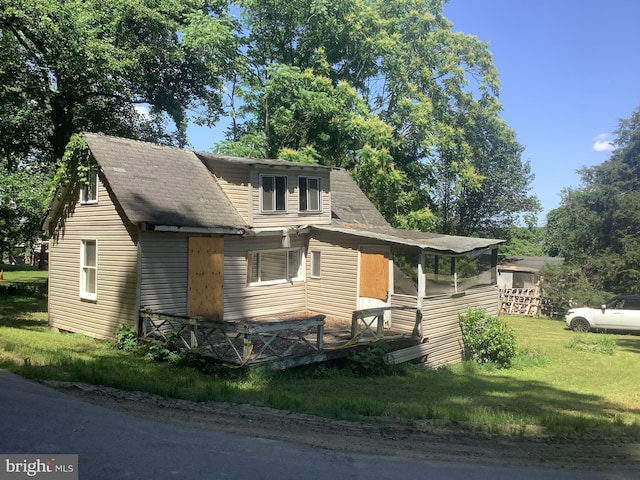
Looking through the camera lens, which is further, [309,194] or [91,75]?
[91,75]

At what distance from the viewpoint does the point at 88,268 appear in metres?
15.5

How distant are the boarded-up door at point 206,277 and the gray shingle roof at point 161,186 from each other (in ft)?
2.27

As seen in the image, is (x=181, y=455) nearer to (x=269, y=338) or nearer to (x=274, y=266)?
(x=269, y=338)

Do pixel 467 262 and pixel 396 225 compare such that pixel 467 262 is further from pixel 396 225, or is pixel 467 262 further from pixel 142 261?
pixel 396 225

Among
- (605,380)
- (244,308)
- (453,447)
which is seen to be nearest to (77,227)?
(244,308)

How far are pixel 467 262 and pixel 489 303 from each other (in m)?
2.21

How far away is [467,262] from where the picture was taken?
17781 mm

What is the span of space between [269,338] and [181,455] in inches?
297

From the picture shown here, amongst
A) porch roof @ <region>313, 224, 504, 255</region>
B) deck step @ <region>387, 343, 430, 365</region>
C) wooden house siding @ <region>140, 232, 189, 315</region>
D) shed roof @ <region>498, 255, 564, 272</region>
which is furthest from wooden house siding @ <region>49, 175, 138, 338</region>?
shed roof @ <region>498, 255, 564, 272</region>

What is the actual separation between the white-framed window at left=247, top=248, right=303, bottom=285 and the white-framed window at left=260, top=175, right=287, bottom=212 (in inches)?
59.8

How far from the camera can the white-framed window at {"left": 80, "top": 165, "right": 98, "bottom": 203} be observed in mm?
15234

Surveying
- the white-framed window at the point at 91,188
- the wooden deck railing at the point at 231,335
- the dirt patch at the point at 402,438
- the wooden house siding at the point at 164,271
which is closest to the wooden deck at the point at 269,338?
the wooden deck railing at the point at 231,335

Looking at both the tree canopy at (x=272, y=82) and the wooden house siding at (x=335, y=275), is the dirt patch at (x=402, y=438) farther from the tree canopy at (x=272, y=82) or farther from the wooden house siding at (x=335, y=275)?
the tree canopy at (x=272, y=82)

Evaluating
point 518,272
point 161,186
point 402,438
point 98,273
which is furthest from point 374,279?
point 518,272
